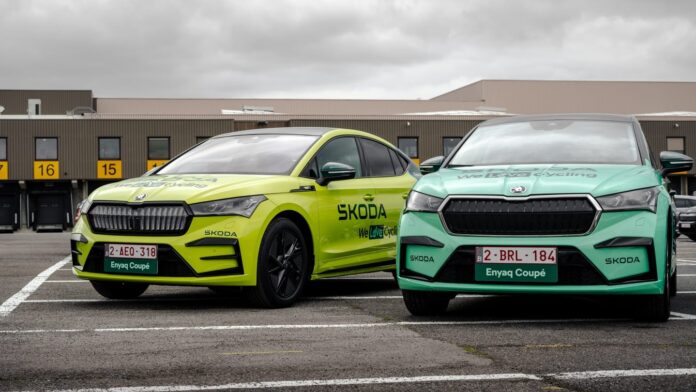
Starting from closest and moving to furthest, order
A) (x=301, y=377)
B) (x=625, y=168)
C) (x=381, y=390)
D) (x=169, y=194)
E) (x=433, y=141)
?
(x=381, y=390) → (x=301, y=377) → (x=625, y=168) → (x=169, y=194) → (x=433, y=141)

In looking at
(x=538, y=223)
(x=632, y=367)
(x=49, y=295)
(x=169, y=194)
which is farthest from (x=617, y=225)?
(x=49, y=295)

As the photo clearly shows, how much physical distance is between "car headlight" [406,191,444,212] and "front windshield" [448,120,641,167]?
937mm

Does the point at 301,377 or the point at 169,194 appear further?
the point at 169,194

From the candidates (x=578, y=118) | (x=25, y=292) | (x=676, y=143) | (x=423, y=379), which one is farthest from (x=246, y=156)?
(x=676, y=143)

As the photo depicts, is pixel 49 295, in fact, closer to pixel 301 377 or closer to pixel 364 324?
pixel 364 324

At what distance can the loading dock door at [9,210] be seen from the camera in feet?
167

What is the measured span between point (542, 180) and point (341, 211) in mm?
2571

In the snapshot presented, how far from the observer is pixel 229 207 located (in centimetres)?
771

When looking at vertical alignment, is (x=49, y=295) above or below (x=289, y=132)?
below

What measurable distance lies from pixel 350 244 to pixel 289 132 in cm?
125

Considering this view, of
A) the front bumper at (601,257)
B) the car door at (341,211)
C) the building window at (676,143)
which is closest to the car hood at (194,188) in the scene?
the car door at (341,211)

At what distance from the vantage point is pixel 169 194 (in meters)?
7.76

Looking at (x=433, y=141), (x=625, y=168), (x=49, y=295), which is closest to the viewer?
(x=625, y=168)

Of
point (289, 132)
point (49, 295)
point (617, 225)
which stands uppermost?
point (289, 132)
